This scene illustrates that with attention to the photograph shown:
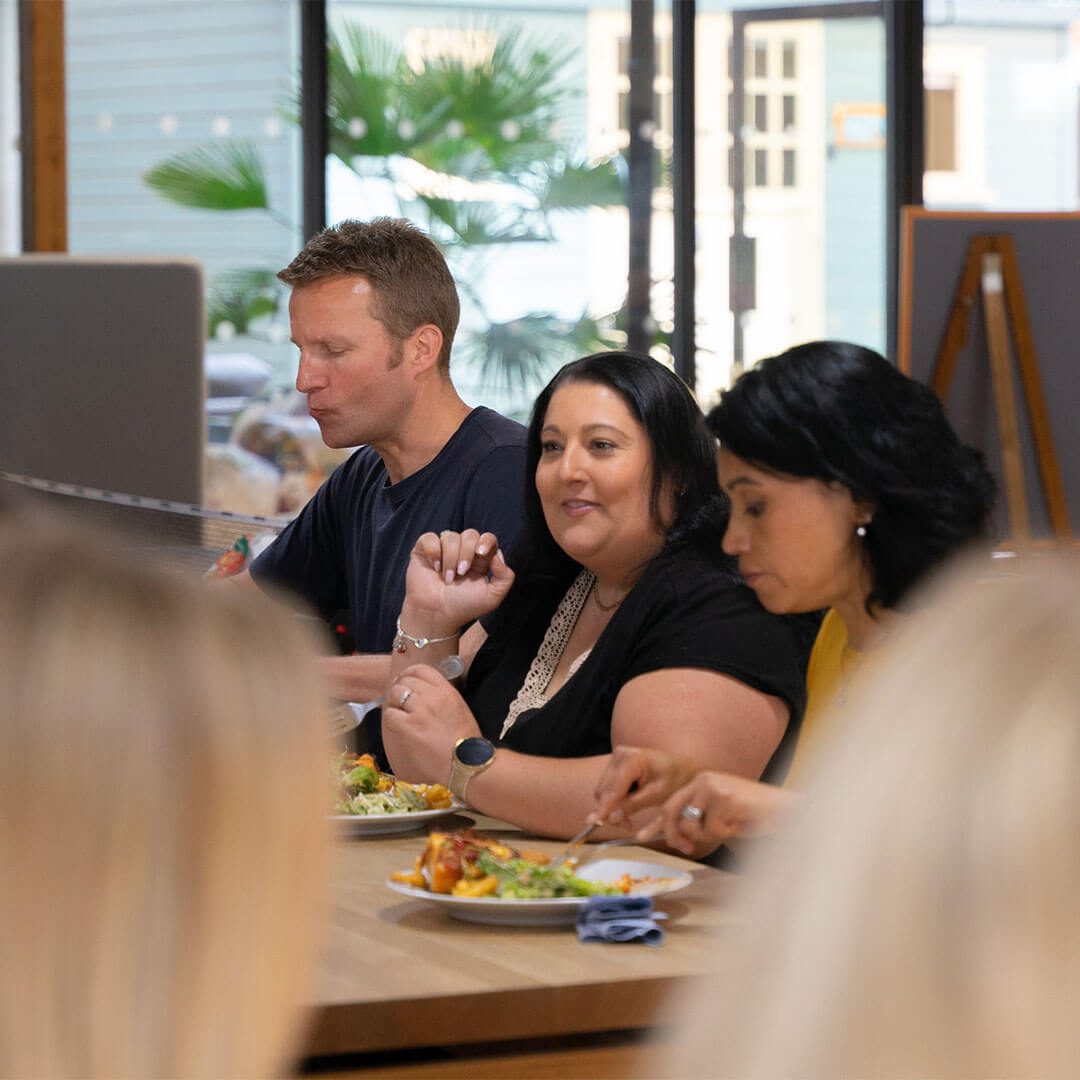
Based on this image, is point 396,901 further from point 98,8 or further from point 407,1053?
point 98,8

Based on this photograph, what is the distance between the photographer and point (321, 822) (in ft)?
1.99

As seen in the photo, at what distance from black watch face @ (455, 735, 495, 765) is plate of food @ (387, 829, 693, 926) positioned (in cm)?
30

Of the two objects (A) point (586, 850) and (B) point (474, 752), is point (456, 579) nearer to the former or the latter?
(B) point (474, 752)

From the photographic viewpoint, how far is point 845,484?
1896 mm

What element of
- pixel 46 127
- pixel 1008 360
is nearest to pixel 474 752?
pixel 1008 360

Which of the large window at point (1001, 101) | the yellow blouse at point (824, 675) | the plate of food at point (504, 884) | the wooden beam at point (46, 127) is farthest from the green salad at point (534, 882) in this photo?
the large window at point (1001, 101)

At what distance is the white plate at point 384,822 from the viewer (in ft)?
6.37

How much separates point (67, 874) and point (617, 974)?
915 mm

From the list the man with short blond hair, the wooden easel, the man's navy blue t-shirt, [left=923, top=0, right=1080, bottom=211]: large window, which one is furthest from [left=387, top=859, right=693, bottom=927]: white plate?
[left=923, top=0, right=1080, bottom=211]: large window

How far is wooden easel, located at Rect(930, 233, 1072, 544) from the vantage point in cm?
518

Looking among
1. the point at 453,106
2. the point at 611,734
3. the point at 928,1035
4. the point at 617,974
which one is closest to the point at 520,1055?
the point at 617,974

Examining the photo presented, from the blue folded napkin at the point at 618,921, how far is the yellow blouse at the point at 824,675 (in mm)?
489

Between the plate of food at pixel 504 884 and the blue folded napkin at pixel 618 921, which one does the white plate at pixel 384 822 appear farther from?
the blue folded napkin at pixel 618 921

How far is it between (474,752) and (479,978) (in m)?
0.63
